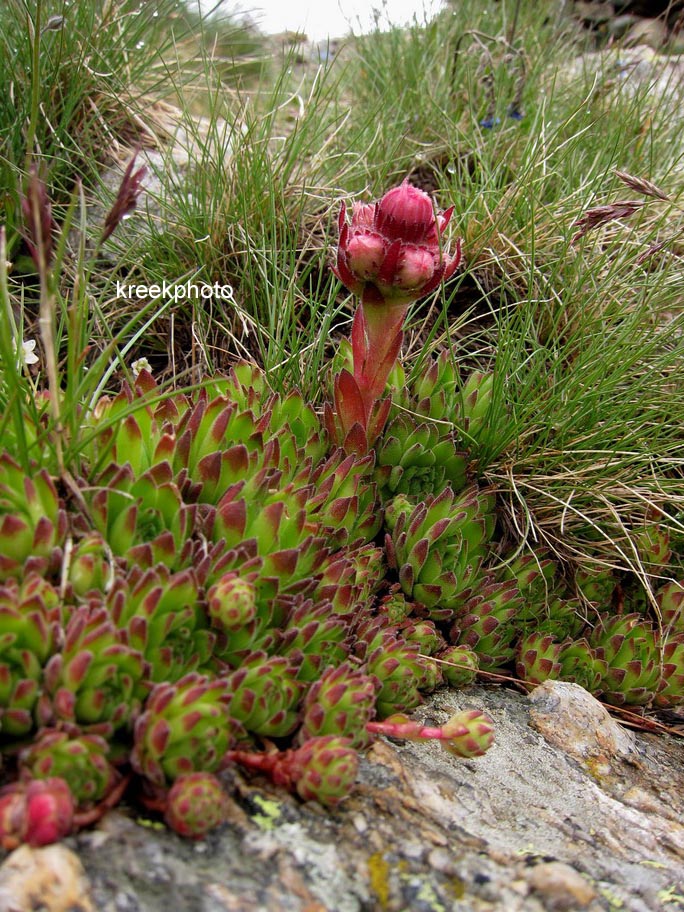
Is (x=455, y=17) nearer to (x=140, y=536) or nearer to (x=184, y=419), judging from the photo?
(x=184, y=419)

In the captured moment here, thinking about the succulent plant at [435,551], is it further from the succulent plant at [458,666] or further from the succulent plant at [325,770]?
the succulent plant at [325,770]

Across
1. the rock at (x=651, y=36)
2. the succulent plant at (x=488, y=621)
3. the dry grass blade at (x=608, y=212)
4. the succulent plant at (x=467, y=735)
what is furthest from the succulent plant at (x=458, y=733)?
the rock at (x=651, y=36)

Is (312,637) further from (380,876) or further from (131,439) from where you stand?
(131,439)

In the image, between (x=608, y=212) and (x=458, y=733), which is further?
(x=608, y=212)

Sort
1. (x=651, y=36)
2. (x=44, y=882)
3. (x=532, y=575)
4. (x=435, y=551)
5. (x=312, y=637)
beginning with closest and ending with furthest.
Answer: (x=44, y=882) → (x=312, y=637) → (x=435, y=551) → (x=532, y=575) → (x=651, y=36)

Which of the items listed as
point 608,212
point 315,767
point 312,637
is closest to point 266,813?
point 315,767

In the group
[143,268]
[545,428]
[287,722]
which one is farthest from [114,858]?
[143,268]

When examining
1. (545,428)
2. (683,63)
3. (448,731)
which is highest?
(683,63)
